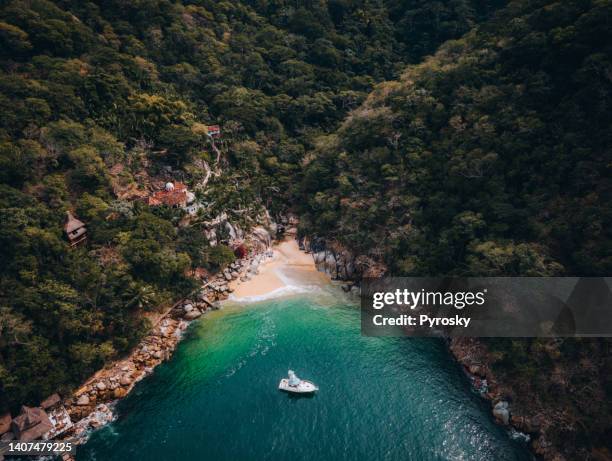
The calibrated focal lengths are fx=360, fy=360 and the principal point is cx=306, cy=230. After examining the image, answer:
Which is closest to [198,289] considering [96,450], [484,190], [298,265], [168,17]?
[298,265]

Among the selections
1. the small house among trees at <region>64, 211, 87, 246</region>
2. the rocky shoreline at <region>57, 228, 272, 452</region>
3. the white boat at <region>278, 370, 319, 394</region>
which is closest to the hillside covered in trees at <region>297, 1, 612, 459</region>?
the rocky shoreline at <region>57, 228, 272, 452</region>

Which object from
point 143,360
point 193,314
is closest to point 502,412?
point 193,314

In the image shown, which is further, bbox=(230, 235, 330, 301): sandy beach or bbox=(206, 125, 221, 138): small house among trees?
bbox=(206, 125, 221, 138): small house among trees

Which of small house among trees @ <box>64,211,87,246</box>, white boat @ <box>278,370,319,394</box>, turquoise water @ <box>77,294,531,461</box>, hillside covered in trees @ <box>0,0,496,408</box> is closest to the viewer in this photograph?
turquoise water @ <box>77,294,531,461</box>

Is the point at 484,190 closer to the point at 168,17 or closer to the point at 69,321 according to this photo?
the point at 69,321

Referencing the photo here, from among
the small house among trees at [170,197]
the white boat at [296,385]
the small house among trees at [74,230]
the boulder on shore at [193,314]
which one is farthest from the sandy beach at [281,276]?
the small house among trees at [74,230]

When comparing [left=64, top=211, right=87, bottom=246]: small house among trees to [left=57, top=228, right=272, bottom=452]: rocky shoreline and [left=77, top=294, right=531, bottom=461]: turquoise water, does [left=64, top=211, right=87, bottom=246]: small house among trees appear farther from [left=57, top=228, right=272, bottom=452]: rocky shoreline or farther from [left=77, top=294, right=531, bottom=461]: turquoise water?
[left=77, top=294, right=531, bottom=461]: turquoise water

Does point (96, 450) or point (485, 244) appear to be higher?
point (485, 244)
